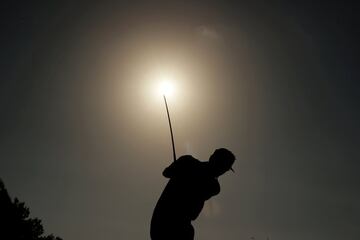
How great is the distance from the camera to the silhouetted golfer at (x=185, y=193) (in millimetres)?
4812

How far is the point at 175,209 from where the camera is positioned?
4.93 metres

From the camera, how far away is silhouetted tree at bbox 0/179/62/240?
38.8m

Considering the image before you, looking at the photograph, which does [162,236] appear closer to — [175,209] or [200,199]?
[175,209]

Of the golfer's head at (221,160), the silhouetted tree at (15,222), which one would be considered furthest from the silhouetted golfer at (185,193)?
the silhouetted tree at (15,222)

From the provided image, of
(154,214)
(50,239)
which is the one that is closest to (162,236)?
(154,214)

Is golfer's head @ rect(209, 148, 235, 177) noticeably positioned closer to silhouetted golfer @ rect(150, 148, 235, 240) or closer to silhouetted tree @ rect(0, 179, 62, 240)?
silhouetted golfer @ rect(150, 148, 235, 240)

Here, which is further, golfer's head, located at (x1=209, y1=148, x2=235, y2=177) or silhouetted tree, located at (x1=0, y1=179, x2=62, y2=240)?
silhouetted tree, located at (x1=0, y1=179, x2=62, y2=240)

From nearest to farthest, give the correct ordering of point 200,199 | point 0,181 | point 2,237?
1. point 200,199
2. point 2,237
3. point 0,181

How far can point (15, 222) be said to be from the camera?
41.0 meters

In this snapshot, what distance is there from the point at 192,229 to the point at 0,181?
40.7 meters

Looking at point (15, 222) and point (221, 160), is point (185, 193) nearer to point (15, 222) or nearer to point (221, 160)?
point (221, 160)

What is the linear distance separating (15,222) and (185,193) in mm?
42114

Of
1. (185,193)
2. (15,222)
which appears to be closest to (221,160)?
(185,193)

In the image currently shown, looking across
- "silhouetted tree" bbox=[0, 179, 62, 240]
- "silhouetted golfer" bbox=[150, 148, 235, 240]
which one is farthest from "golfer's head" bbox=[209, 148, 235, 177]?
"silhouetted tree" bbox=[0, 179, 62, 240]
